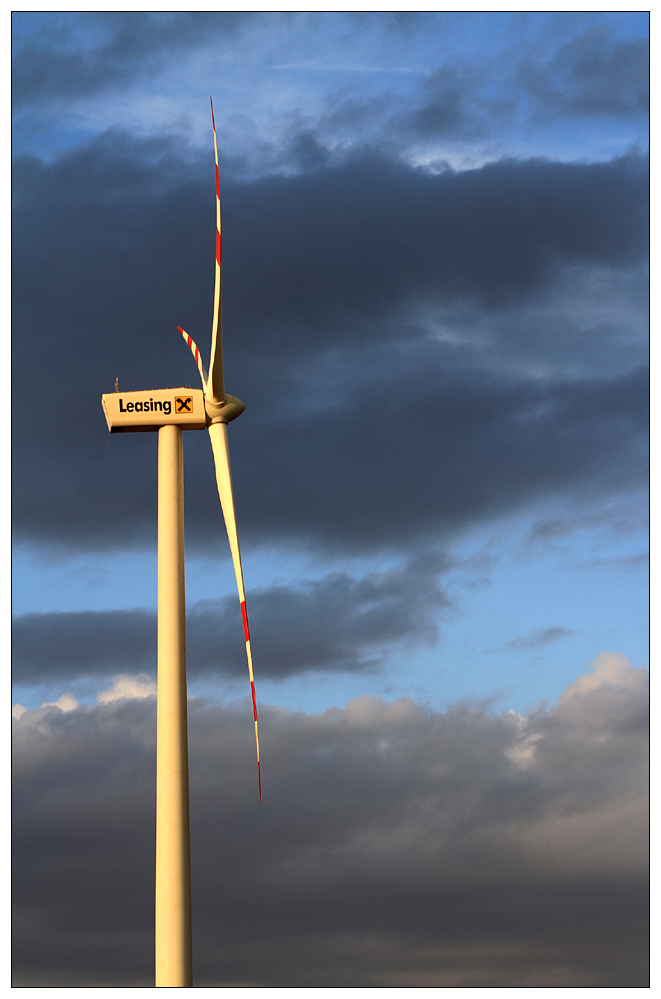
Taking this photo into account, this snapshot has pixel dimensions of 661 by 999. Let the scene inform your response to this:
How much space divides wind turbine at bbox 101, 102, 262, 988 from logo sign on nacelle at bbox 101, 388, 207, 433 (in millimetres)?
35

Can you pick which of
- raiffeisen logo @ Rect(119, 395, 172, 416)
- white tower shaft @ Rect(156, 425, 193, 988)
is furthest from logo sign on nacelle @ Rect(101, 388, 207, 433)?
white tower shaft @ Rect(156, 425, 193, 988)

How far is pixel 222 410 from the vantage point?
149 feet

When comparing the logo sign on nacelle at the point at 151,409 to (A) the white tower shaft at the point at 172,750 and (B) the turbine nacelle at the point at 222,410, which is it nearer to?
(B) the turbine nacelle at the point at 222,410

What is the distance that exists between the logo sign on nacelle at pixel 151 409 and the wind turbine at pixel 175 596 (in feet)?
0.12

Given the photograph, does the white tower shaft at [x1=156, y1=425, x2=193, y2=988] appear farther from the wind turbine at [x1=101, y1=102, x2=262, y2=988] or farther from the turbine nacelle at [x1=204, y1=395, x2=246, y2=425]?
the turbine nacelle at [x1=204, y1=395, x2=246, y2=425]

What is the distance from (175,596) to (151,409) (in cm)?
692

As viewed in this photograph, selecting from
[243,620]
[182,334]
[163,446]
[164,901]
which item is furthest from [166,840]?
[182,334]

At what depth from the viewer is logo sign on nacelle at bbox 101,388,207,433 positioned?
4462 cm

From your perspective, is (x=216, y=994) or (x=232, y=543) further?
(x=232, y=543)

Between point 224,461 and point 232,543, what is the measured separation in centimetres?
300

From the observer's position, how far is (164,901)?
39938mm

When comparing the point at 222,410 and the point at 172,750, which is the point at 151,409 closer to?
the point at 222,410

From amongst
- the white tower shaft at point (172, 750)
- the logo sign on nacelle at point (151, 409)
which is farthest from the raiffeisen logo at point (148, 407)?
the white tower shaft at point (172, 750)
